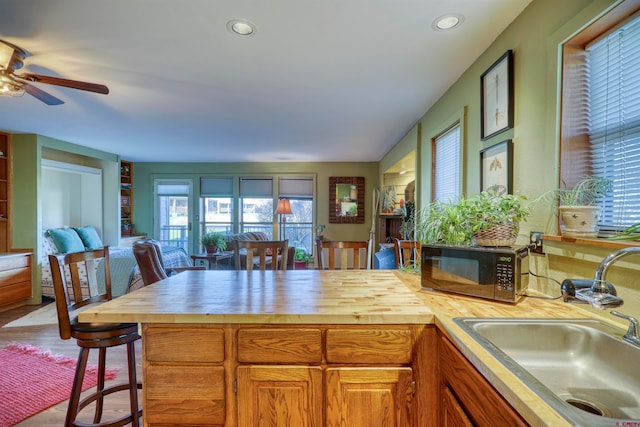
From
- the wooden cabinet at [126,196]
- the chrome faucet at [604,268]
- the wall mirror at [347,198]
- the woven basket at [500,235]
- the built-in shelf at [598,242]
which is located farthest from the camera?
the wall mirror at [347,198]

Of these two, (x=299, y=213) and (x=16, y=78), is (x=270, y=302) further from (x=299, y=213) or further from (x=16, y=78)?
(x=299, y=213)

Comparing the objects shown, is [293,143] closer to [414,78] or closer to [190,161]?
[414,78]

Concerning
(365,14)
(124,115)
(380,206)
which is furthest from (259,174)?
(365,14)

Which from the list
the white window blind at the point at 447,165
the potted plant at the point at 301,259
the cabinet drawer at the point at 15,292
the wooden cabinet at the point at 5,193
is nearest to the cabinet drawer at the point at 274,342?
the white window blind at the point at 447,165

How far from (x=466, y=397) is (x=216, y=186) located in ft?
21.4

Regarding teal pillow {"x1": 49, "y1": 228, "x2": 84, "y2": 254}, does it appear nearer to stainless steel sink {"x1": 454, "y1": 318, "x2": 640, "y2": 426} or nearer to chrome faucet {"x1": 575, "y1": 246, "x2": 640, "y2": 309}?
stainless steel sink {"x1": 454, "y1": 318, "x2": 640, "y2": 426}

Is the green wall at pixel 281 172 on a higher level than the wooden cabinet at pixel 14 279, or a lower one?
higher

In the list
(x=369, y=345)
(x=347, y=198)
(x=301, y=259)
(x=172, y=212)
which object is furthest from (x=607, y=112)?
(x=172, y=212)

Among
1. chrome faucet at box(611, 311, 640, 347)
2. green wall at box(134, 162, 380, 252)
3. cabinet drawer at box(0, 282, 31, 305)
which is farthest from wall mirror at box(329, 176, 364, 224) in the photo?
chrome faucet at box(611, 311, 640, 347)

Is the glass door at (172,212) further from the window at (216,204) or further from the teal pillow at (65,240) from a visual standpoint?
the teal pillow at (65,240)

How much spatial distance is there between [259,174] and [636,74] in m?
6.10

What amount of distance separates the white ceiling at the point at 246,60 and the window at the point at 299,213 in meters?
2.81

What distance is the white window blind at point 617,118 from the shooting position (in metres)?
1.16

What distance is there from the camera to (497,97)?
1.85 metres
